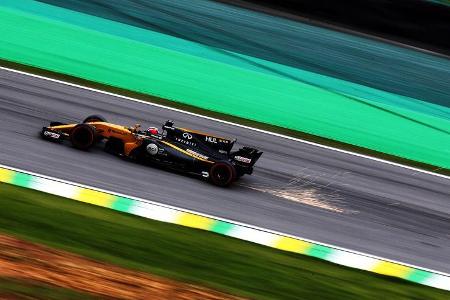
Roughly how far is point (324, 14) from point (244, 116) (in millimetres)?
9931

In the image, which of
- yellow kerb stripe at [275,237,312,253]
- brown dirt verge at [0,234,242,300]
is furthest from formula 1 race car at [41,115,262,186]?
brown dirt verge at [0,234,242,300]

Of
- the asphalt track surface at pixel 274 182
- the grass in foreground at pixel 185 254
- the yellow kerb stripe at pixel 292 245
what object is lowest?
the grass in foreground at pixel 185 254

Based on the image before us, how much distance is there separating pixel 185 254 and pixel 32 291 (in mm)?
2425

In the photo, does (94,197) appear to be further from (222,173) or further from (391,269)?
(391,269)

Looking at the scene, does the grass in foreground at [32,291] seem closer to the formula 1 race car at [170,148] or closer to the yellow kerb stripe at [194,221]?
the yellow kerb stripe at [194,221]

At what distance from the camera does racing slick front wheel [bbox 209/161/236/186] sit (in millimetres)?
11047

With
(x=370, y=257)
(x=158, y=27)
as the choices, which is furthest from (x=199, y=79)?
(x=370, y=257)

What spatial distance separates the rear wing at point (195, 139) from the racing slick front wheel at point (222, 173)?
0.53 metres

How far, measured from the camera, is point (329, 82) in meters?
20.3

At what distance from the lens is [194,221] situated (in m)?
9.53

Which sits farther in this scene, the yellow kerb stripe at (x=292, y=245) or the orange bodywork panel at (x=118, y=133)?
the orange bodywork panel at (x=118, y=133)

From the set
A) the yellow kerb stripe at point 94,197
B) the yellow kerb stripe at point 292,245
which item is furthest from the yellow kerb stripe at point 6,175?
the yellow kerb stripe at point 292,245

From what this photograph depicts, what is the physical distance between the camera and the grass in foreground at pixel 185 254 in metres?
7.48

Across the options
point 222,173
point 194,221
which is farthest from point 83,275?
point 222,173
